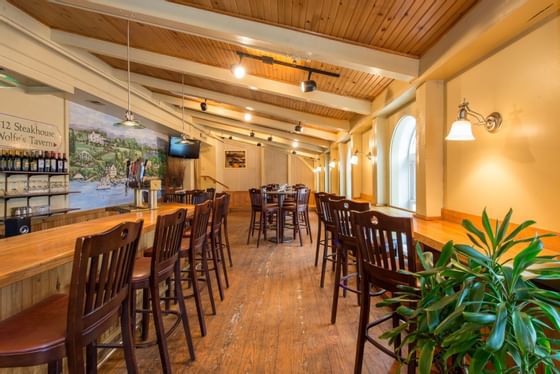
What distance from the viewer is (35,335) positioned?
1.05 metres

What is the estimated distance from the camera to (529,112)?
73.8 inches

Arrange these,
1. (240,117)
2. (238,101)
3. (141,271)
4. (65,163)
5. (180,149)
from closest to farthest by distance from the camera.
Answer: (141,271)
(65,163)
(238,101)
(240,117)
(180,149)

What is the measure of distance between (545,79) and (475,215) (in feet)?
3.70

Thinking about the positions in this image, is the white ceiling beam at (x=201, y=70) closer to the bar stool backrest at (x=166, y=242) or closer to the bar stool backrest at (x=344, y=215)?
the bar stool backrest at (x=344, y=215)

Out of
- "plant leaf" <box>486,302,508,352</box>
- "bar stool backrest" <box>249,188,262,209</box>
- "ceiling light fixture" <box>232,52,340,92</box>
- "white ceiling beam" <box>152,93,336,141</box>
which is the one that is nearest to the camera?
"plant leaf" <box>486,302,508,352</box>

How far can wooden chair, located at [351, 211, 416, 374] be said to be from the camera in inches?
60.4

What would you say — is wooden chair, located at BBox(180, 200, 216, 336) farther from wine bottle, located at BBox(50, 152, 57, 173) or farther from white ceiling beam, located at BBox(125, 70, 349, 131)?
white ceiling beam, located at BBox(125, 70, 349, 131)

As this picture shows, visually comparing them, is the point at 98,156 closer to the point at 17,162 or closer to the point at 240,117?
the point at 17,162

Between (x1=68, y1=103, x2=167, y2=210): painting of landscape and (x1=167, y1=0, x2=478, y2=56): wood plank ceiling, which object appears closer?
(x1=167, y1=0, x2=478, y2=56): wood plank ceiling

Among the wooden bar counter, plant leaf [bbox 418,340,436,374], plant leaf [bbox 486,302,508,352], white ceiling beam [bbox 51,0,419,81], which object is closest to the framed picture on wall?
white ceiling beam [bbox 51,0,419,81]

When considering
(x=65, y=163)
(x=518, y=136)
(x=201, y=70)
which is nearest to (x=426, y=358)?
(x=518, y=136)

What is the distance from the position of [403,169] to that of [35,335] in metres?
4.66

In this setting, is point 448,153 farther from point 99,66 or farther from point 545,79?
point 99,66

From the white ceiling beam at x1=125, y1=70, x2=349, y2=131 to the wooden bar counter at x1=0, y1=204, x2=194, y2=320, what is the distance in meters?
4.19
